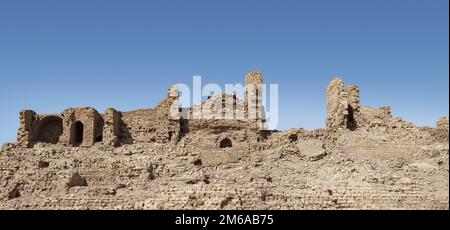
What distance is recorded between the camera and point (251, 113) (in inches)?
1160

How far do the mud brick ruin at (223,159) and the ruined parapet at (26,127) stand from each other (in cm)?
5

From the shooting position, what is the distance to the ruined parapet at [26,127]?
2875 centimetres

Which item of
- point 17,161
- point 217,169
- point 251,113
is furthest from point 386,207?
point 17,161

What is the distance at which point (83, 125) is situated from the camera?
29.6 m

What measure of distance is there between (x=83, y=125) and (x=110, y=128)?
1.80 metres

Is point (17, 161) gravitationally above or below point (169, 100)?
below

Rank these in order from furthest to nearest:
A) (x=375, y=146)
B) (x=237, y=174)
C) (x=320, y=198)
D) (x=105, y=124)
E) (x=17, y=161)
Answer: (x=105, y=124) < (x=375, y=146) < (x=17, y=161) < (x=237, y=174) < (x=320, y=198)

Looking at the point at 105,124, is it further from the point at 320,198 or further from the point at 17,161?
the point at 320,198

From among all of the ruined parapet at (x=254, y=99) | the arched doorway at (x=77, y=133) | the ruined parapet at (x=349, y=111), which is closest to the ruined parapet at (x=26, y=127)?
the arched doorway at (x=77, y=133)

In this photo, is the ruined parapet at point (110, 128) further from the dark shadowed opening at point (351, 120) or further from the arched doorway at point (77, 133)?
the dark shadowed opening at point (351, 120)

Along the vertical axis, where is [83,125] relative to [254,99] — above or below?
below

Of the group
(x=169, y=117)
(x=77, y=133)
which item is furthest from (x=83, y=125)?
(x=169, y=117)

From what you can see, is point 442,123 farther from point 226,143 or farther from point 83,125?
point 83,125

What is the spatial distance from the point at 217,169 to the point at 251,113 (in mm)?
5024
